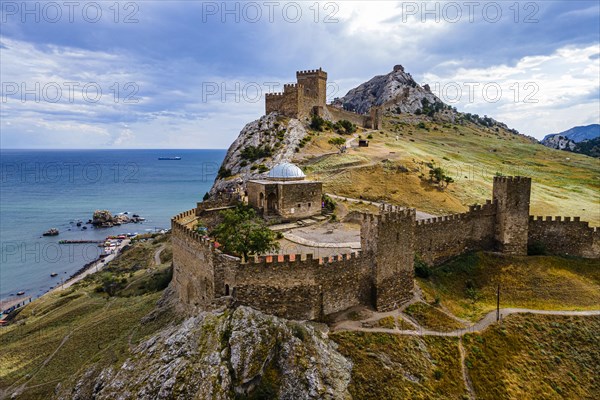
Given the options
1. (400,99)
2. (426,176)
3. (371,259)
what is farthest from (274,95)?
(400,99)

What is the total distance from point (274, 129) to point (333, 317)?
52.1 meters

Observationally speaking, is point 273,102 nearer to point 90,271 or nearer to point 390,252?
point 90,271

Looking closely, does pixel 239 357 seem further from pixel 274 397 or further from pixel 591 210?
pixel 591 210

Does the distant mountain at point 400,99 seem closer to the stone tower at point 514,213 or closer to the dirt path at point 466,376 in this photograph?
the stone tower at point 514,213

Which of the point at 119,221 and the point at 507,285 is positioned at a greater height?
the point at 507,285

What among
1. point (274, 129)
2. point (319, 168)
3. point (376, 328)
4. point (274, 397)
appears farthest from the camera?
point (274, 129)

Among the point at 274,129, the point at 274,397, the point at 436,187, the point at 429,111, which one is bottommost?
the point at 274,397

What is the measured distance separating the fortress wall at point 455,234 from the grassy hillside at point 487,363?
7346 millimetres

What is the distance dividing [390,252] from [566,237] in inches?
768

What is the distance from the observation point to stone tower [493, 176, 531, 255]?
1292 inches

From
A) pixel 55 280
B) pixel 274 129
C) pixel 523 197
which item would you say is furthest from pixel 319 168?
pixel 55 280

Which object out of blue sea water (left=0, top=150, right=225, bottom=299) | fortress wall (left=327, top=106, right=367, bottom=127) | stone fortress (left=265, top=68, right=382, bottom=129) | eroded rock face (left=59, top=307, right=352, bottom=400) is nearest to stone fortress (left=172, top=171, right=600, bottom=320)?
eroded rock face (left=59, top=307, right=352, bottom=400)

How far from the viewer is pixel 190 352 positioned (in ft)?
63.8

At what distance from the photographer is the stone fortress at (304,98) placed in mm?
76625
